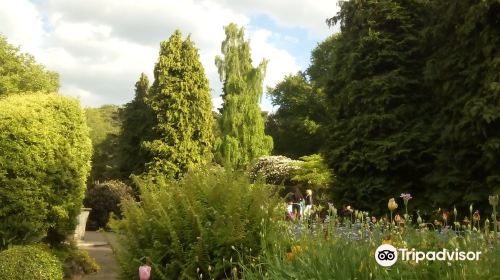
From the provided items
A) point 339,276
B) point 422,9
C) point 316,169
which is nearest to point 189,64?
point 316,169

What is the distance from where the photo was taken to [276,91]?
118 ft

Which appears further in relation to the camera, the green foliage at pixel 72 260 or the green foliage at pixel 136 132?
the green foliage at pixel 136 132

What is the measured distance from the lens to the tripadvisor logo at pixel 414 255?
295 cm

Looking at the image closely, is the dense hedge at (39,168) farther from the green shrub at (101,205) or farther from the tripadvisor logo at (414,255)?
the green shrub at (101,205)

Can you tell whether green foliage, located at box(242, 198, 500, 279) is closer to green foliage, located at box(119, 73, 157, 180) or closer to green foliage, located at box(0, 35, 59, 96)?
green foliage, located at box(119, 73, 157, 180)

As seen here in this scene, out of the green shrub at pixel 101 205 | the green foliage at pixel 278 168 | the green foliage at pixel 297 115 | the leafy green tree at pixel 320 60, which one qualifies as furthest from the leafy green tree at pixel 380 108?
the leafy green tree at pixel 320 60

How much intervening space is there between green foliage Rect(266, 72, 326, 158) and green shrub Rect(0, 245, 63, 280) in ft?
78.0

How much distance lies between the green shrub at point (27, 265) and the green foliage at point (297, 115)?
2378cm

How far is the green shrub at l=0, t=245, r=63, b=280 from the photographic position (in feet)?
20.5

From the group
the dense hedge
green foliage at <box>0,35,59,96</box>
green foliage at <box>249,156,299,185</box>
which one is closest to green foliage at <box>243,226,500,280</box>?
the dense hedge

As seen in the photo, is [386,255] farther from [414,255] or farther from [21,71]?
[21,71]

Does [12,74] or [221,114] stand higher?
[12,74]

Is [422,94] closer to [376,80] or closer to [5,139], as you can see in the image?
[376,80]

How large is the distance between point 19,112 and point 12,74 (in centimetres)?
2790
